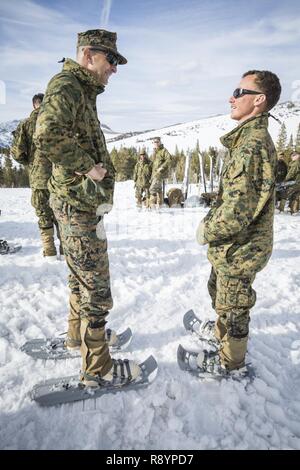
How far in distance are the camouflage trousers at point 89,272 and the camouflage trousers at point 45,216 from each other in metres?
3.07

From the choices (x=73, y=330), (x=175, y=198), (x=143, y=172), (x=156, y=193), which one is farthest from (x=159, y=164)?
(x=73, y=330)

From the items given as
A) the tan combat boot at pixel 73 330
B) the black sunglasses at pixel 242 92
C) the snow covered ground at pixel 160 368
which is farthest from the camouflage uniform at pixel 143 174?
the black sunglasses at pixel 242 92

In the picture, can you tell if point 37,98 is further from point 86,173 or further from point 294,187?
point 294,187

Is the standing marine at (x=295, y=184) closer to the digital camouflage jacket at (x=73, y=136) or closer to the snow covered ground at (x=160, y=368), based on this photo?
the snow covered ground at (x=160, y=368)

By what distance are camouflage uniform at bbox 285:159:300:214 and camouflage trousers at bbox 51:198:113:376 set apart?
1102 centimetres

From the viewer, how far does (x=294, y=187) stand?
1147 centimetres

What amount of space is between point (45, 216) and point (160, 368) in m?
3.67

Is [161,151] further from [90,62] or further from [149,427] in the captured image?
[149,427]

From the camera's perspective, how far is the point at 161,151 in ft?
36.2

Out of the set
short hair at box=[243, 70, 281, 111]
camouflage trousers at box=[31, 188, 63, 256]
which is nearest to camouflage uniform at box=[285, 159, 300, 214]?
camouflage trousers at box=[31, 188, 63, 256]

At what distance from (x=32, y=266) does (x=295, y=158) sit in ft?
34.2

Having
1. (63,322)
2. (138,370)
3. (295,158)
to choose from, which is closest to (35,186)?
(63,322)

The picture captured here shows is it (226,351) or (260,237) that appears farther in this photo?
(226,351)

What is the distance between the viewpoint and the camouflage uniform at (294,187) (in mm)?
11181
